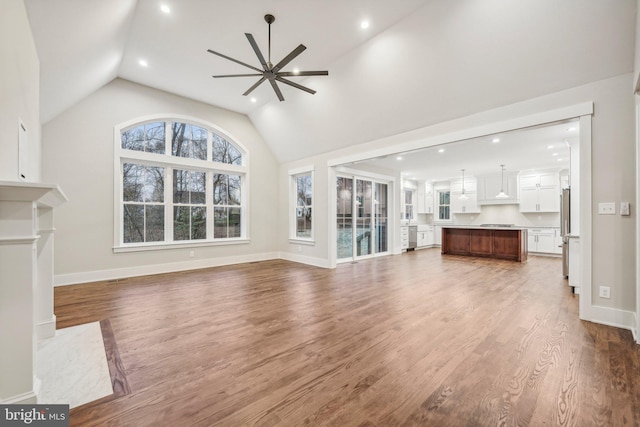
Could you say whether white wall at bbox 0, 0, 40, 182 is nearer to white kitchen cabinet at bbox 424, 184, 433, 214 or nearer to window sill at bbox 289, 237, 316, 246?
window sill at bbox 289, 237, 316, 246

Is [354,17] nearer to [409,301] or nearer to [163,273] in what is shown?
[409,301]

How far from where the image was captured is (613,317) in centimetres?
279

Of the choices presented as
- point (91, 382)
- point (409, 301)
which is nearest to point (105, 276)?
point (91, 382)

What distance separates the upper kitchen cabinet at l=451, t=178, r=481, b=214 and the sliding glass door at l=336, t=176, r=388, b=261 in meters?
3.53

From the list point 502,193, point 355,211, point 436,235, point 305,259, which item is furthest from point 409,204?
point 305,259

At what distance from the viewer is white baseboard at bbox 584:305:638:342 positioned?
8.80ft

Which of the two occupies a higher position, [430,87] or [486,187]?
[430,87]

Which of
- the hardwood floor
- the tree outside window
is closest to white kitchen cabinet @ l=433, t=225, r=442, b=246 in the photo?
the tree outside window

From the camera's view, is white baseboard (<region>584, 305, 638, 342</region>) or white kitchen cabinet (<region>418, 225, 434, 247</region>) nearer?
white baseboard (<region>584, 305, 638, 342</region>)

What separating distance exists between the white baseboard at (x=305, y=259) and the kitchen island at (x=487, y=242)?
14.5 feet

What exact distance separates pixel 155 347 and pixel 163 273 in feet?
11.5

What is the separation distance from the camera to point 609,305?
2818 millimetres

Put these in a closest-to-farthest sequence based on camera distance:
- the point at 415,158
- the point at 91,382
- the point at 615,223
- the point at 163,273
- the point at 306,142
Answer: the point at 91,382 < the point at 615,223 < the point at 163,273 < the point at 306,142 < the point at 415,158

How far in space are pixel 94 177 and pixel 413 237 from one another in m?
8.80
